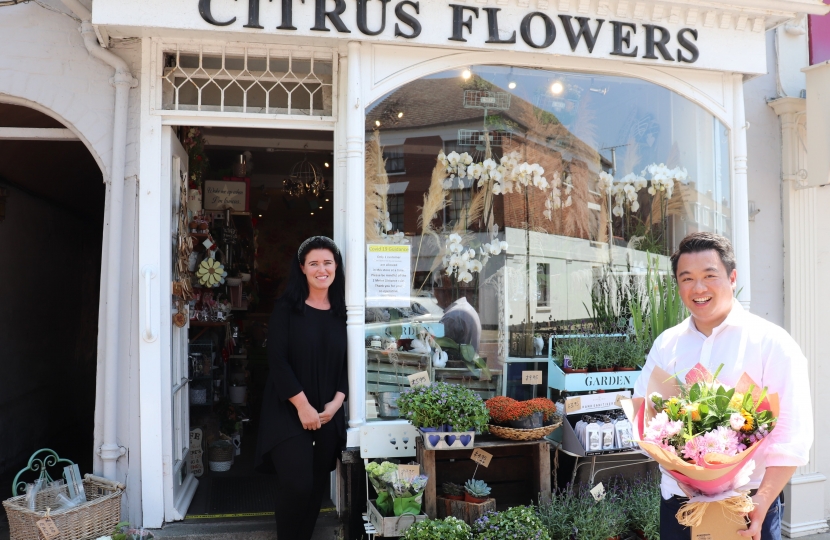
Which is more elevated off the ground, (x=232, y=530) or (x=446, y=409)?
(x=446, y=409)

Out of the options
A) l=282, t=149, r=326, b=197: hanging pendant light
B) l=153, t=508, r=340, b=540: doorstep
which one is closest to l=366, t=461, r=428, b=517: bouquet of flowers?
l=153, t=508, r=340, b=540: doorstep

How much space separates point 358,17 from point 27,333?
5.19 meters

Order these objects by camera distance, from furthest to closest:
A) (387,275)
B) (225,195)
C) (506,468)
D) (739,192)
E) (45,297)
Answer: (45,297)
(225,195)
(739,192)
(387,275)
(506,468)

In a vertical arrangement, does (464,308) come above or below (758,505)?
above

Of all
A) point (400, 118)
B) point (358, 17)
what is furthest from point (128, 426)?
point (358, 17)

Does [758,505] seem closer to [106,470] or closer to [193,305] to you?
[106,470]

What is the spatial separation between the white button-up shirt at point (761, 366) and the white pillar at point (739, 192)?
2.45 metres

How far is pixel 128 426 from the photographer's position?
4.52m

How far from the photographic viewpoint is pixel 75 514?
3.94 meters

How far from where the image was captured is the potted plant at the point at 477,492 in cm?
412

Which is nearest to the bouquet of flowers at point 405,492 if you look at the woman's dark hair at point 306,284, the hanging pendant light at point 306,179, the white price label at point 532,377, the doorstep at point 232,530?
the doorstep at point 232,530

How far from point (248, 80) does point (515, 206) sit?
207cm

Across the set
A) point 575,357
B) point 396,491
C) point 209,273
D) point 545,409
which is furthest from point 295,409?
point 209,273

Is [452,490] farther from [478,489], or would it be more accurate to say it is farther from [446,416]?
[446,416]
